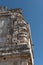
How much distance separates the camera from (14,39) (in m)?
8.91

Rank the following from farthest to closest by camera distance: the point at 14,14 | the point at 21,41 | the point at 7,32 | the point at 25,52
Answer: the point at 14,14, the point at 7,32, the point at 21,41, the point at 25,52

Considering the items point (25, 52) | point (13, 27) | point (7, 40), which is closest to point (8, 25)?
point (13, 27)

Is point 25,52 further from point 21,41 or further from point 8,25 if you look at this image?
point 8,25

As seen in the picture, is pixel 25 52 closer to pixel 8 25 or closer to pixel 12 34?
pixel 12 34

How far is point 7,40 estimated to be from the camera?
898 centimetres

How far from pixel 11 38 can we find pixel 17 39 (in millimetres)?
287

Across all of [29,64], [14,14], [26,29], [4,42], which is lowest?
[29,64]

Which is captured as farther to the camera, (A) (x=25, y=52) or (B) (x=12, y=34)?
(B) (x=12, y=34)

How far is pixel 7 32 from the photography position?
30.6 feet

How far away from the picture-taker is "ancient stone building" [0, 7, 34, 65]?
8.12 m

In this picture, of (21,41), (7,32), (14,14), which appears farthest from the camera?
(14,14)

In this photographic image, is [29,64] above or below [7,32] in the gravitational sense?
below

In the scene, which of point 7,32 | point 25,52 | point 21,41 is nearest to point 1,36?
point 7,32

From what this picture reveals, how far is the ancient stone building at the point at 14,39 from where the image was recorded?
8125 mm
